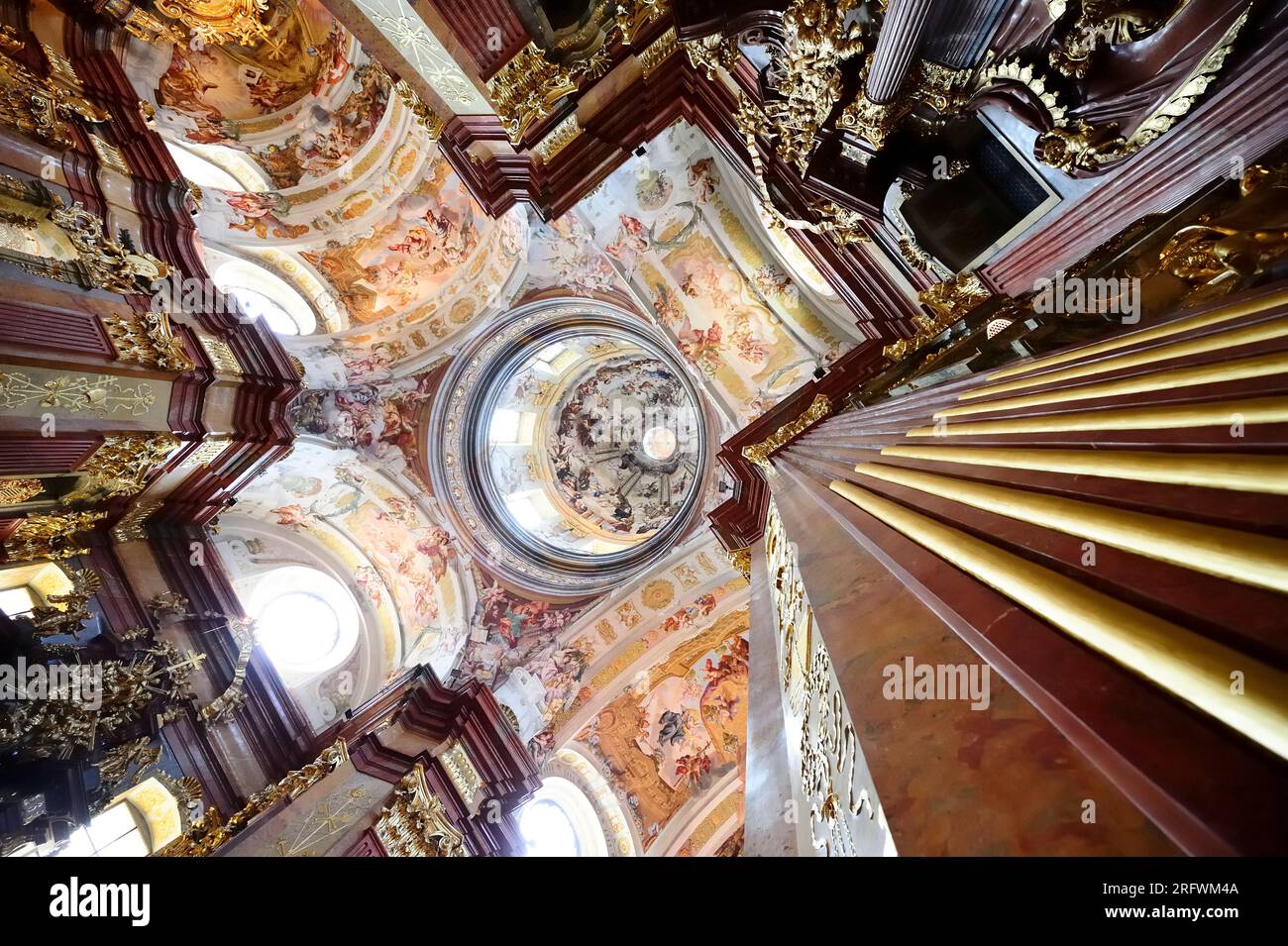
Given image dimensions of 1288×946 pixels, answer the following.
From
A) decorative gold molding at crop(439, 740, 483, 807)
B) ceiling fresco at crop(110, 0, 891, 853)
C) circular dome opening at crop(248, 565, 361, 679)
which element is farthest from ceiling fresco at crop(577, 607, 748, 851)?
circular dome opening at crop(248, 565, 361, 679)

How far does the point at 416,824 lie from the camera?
6965 millimetres

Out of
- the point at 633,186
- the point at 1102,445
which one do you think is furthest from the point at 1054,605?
the point at 633,186

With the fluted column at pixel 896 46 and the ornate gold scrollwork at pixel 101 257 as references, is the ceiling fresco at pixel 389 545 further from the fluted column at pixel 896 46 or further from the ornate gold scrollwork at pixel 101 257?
the fluted column at pixel 896 46

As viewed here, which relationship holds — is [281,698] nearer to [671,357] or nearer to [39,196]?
[39,196]

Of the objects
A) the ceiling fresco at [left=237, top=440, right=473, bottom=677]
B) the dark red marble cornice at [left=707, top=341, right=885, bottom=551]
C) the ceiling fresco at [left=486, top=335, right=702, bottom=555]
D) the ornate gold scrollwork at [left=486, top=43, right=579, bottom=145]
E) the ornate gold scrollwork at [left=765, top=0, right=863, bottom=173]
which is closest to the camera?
the ornate gold scrollwork at [left=765, top=0, right=863, bottom=173]

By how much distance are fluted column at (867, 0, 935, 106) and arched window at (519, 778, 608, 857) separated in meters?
10.8

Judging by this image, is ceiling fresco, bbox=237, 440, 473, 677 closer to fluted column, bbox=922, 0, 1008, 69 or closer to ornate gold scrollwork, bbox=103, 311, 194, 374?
ornate gold scrollwork, bbox=103, 311, 194, 374

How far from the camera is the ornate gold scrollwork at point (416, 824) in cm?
663

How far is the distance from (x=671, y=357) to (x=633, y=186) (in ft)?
12.2

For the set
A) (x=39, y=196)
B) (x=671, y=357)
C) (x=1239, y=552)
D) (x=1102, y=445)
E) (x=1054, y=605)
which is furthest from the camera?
(x=671, y=357)

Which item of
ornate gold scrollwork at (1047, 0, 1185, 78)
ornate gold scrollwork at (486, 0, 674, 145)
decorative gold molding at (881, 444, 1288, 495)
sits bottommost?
decorative gold molding at (881, 444, 1288, 495)

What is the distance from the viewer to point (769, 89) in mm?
5176

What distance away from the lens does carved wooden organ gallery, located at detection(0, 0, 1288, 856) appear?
3.45 ft

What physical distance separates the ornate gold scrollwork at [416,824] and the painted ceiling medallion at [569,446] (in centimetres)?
472
